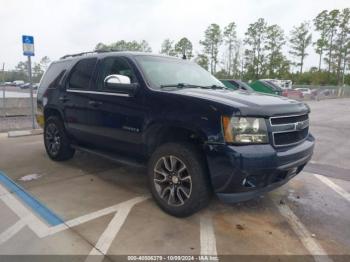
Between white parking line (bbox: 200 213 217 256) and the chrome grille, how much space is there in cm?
114

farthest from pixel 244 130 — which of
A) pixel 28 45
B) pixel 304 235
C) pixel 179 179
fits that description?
pixel 28 45

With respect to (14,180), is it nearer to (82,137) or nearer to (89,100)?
(82,137)

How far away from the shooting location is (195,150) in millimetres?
3268

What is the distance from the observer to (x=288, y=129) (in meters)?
3.23

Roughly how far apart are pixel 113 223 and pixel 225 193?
1.29m

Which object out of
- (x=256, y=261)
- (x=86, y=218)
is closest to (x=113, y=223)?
(x=86, y=218)

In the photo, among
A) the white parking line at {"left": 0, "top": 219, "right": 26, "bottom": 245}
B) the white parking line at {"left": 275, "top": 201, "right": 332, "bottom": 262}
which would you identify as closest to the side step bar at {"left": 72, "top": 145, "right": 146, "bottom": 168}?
the white parking line at {"left": 0, "top": 219, "right": 26, "bottom": 245}

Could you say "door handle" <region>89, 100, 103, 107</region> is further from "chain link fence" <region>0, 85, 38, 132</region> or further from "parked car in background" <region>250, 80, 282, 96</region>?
"parked car in background" <region>250, 80, 282, 96</region>

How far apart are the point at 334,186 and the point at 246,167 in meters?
2.47

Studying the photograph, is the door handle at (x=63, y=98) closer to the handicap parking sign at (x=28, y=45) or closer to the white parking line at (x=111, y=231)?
the white parking line at (x=111, y=231)

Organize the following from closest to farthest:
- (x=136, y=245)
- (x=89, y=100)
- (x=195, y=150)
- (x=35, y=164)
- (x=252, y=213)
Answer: (x=136, y=245) → (x=195, y=150) → (x=252, y=213) → (x=89, y=100) → (x=35, y=164)

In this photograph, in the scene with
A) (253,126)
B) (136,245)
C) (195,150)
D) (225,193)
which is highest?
(253,126)

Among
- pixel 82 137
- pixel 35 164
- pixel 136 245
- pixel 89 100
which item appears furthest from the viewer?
pixel 35 164

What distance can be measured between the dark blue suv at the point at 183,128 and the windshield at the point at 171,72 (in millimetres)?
17
